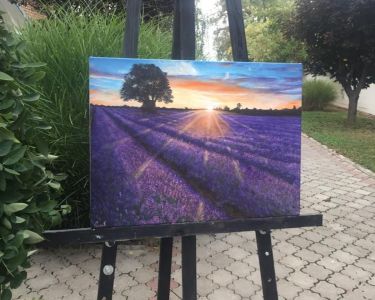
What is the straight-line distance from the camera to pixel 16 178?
1.47 m

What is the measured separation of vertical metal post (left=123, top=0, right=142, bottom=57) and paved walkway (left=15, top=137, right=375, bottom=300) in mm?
1647

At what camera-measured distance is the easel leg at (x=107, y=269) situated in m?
1.96

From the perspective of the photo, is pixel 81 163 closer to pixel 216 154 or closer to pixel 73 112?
pixel 73 112

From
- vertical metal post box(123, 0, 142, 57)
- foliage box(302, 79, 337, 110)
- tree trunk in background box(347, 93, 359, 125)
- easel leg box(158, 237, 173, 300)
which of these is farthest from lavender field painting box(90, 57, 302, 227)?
foliage box(302, 79, 337, 110)

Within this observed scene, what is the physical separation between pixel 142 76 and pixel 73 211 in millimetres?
2065

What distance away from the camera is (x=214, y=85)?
1.92 metres

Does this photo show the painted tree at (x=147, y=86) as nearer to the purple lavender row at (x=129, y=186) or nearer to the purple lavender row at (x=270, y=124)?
the purple lavender row at (x=129, y=186)

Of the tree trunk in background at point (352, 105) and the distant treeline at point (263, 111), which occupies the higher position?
the distant treeline at point (263, 111)

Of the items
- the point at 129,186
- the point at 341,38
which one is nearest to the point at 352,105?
the point at 341,38

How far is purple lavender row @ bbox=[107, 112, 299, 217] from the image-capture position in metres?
1.89

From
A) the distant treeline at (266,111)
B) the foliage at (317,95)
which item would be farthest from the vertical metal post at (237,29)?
the foliage at (317,95)

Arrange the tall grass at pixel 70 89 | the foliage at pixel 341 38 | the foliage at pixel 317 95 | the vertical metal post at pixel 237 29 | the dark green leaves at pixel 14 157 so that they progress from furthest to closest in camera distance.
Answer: the foliage at pixel 317 95, the foliage at pixel 341 38, the tall grass at pixel 70 89, the vertical metal post at pixel 237 29, the dark green leaves at pixel 14 157

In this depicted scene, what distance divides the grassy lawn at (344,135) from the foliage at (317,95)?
1552mm

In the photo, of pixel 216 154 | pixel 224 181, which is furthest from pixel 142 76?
pixel 224 181
